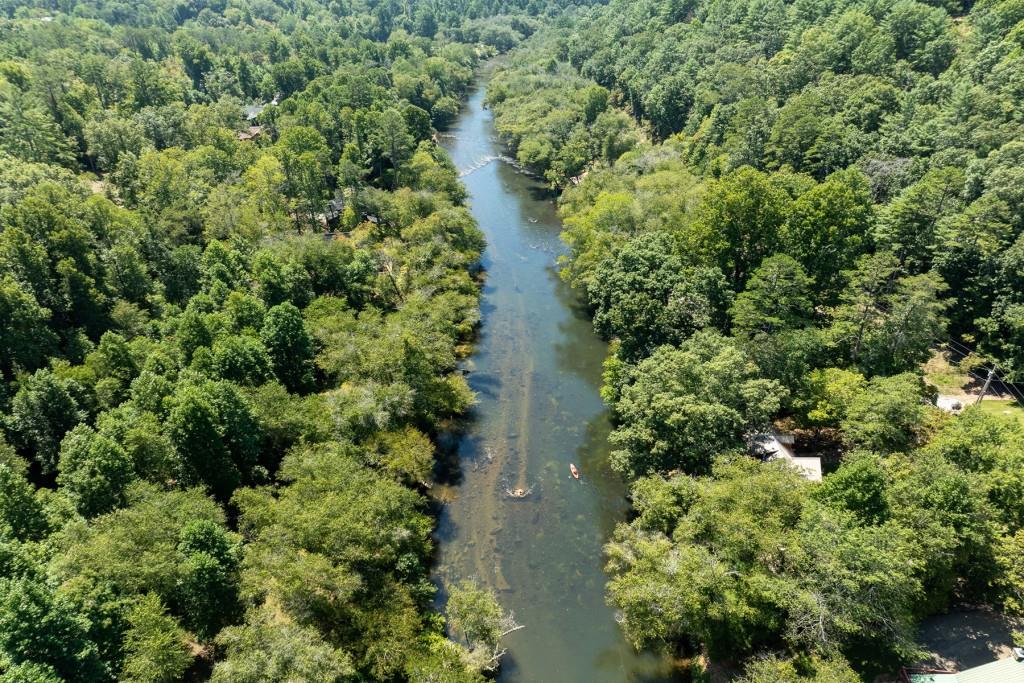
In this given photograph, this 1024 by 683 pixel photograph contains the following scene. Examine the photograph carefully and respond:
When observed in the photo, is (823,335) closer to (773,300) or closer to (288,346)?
(773,300)

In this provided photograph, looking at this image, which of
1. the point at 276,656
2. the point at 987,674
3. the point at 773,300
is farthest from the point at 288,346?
the point at 987,674

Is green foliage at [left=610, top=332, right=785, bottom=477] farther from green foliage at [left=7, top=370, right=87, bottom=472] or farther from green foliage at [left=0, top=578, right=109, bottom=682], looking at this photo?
green foliage at [left=7, top=370, right=87, bottom=472]

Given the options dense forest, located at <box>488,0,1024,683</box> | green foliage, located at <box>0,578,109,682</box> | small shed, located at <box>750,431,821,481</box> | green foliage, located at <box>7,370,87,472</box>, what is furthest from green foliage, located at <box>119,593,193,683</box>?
small shed, located at <box>750,431,821,481</box>

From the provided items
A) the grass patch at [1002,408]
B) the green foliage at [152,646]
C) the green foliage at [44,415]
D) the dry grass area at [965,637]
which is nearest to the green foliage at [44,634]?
the green foliage at [152,646]

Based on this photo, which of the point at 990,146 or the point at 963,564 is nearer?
the point at 963,564

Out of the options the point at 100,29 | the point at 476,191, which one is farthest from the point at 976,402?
the point at 100,29

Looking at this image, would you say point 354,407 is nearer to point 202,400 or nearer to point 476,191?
point 202,400

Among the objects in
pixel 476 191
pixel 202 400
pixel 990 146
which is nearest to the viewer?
pixel 202 400
